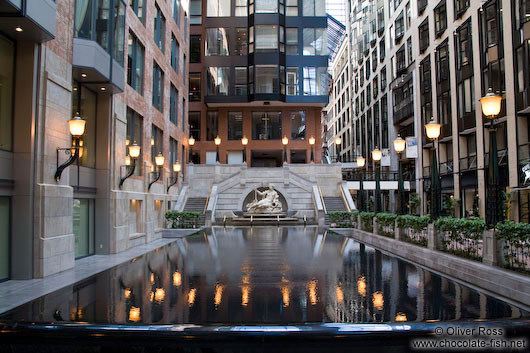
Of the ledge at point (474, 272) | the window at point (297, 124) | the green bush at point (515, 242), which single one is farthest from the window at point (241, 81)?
the green bush at point (515, 242)

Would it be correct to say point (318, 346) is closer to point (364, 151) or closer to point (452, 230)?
point (452, 230)

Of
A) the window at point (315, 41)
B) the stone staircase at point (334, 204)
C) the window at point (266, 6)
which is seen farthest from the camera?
the window at point (266, 6)

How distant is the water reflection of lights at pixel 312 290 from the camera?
27.2 feet

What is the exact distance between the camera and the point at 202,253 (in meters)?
15.9

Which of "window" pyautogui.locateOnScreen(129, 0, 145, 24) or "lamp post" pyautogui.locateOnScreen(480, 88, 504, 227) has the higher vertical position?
"window" pyautogui.locateOnScreen(129, 0, 145, 24)

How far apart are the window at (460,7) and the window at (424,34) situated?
20.5 feet

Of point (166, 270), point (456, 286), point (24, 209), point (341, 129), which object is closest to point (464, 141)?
point (456, 286)

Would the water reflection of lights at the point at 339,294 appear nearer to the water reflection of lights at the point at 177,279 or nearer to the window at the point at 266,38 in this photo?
the water reflection of lights at the point at 177,279

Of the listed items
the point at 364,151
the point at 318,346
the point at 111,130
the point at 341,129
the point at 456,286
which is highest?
the point at 341,129

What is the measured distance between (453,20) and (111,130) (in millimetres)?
30588

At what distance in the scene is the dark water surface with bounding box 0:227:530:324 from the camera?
717cm

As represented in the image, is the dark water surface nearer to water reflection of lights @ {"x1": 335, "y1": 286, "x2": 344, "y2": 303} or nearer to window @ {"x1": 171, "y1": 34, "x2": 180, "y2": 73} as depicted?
water reflection of lights @ {"x1": 335, "y1": 286, "x2": 344, "y2": 303}

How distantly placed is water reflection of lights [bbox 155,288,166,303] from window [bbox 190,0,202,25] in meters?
44.0

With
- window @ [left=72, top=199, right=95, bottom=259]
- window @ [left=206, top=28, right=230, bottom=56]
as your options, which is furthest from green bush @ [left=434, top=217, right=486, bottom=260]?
window @ [left=206, top=28, right=230, bottom=56]
